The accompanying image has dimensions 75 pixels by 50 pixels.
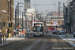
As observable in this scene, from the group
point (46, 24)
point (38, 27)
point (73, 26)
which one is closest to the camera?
point (38, 27)

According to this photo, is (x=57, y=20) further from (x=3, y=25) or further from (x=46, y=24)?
(x=3, y=25)

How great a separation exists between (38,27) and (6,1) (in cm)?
1249

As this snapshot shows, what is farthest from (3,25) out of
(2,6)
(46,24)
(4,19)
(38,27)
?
(46,24)

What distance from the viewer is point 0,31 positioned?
50.1 m

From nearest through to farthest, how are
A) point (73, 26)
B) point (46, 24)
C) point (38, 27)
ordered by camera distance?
1. point (38, 27)
2. point (73, 26)
3. point (46, 24)

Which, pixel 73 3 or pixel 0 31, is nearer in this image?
pixel 0 31

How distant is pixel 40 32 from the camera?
1953 inches

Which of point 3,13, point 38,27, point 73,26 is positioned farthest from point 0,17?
point 73,26

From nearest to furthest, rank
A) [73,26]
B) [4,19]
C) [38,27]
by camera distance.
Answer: [38,27] < [4,19] < [73,26]

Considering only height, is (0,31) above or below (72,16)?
below

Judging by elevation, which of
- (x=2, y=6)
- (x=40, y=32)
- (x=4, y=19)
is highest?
(x=2, y=6)

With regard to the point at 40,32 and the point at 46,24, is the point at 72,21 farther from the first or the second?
the point at 46,24

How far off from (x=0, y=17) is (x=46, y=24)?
8664 centimetres

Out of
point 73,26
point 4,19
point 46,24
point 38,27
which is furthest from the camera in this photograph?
point 46,24
